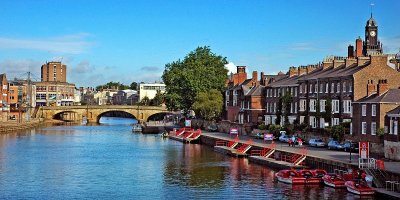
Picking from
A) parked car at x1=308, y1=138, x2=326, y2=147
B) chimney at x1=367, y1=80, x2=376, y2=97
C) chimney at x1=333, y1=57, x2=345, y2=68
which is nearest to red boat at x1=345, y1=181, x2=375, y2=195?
chimney at x1=367, y1=80, x2=376, y2=97

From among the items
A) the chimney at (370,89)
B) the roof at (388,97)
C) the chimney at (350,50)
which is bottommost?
the roof at (388,97)

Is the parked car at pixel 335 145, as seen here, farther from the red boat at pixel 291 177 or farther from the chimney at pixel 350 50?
the chimney at pixel 350 50

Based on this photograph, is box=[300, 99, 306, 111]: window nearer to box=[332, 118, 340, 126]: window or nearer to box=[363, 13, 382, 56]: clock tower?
box=[332, 118, 340, 126]: window

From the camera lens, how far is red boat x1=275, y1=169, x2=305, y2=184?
5553 cm

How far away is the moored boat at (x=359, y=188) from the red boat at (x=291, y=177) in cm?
541

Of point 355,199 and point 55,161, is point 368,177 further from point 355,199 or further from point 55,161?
point 55,161

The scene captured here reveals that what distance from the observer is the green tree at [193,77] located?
138625 mm

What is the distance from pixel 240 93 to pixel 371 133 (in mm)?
52282

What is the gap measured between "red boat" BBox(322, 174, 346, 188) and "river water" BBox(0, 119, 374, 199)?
0.67 metres

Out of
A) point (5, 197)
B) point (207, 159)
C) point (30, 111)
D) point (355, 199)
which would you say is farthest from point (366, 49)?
point (30, 111)

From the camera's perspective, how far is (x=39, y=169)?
66938 millimetres

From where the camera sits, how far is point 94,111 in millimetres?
194875

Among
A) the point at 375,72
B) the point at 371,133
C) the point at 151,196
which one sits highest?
the point at 375,72

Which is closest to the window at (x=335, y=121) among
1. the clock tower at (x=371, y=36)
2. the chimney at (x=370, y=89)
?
the chimney at (x=370, y=89)
